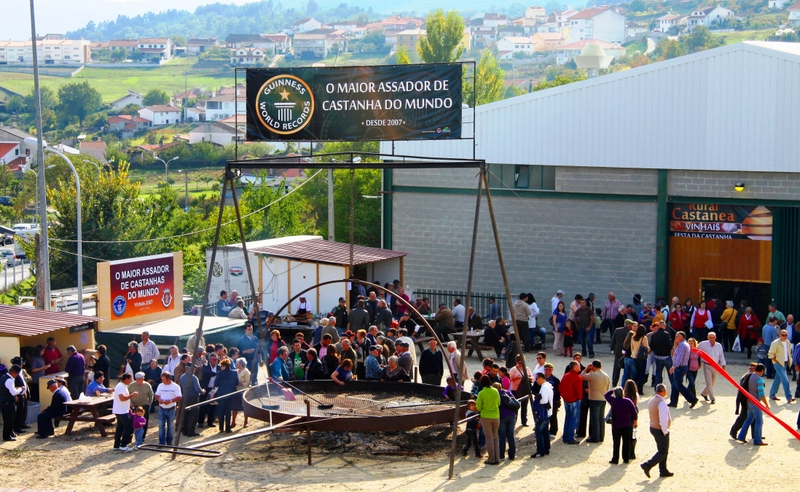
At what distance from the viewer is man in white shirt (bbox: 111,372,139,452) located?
14195 mm

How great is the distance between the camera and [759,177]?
75.6ft

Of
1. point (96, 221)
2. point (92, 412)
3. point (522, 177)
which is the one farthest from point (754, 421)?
point (96, 221)

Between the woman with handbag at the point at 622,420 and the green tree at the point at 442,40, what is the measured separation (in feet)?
211

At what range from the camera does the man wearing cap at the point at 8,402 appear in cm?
1508

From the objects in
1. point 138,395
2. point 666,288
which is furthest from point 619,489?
point 666,288

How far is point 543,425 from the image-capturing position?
1390 cm

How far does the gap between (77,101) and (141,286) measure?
170547mm

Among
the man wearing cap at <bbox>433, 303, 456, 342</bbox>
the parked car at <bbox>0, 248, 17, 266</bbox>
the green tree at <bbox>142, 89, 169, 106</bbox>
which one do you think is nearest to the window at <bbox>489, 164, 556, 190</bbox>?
the man wearing cap at <bbox>433, 303, 456, 342</bbox>

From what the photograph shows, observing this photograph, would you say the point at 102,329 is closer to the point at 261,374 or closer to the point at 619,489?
the point at 261,374

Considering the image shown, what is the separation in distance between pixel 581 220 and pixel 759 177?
171 inches

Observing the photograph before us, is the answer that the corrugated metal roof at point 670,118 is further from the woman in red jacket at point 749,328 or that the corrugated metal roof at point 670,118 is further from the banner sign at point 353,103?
the banner sign at point 353,103

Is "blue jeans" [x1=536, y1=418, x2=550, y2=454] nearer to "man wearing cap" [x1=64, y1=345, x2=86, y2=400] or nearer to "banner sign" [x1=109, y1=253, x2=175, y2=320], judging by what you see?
"man wearing cap" [x1=64, y1=345, x2=86, y2=400]

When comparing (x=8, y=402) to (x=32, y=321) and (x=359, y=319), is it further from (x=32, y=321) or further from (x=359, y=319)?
(x=359, y=319)

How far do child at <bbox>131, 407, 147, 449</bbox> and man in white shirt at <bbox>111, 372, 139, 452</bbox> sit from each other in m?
0.08
